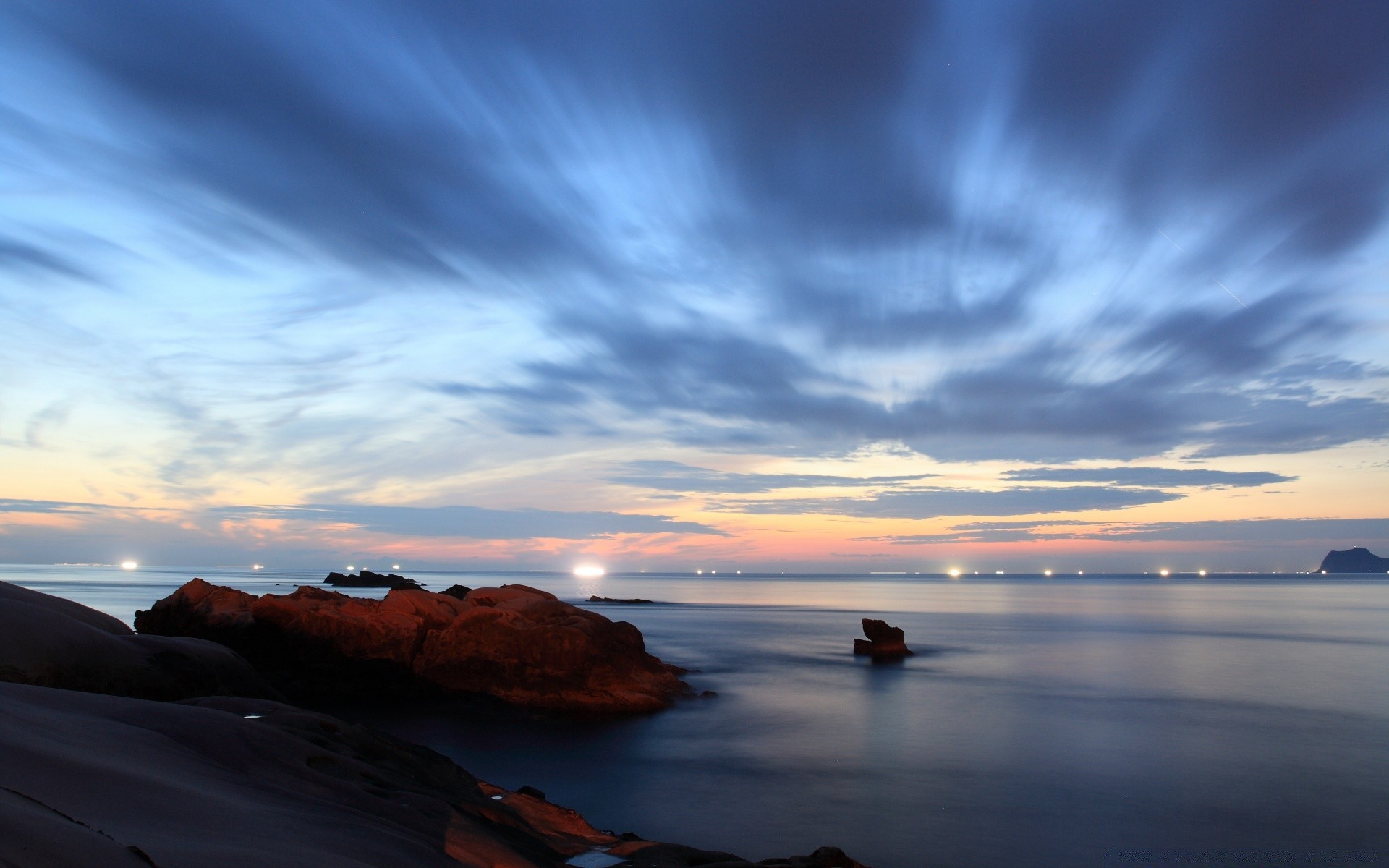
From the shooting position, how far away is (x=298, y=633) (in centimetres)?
2742

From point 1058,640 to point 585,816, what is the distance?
170 feet

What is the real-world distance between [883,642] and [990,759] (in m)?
24.0

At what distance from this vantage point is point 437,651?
1080 inches

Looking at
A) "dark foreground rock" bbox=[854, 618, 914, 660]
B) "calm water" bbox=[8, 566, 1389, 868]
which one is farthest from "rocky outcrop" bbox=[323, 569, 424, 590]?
"dark foreground rock" bbox=[854, 618, 914, 660]

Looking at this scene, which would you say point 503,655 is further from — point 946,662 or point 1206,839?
point 946,662

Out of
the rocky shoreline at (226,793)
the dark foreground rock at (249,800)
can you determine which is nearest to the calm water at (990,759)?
the dark foreground rock at (249,800)

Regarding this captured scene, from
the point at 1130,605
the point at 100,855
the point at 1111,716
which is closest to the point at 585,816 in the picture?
the point at 100,855

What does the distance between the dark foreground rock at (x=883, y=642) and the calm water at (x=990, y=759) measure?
2.15 meters

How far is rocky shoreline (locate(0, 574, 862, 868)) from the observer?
5.35 meters

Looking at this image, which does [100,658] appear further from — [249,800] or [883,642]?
[883,642]

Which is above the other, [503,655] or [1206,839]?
[503,655]

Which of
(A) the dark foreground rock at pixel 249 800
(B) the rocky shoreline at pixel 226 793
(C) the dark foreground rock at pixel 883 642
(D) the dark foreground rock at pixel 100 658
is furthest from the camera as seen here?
(C) the dark foreground rock at pixel 883 642

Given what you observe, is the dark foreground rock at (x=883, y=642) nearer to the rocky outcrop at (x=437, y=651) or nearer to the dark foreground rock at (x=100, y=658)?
the rocky outcrop at (x=437, y=651)

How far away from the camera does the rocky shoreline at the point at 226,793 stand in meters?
Result: 5.35
